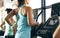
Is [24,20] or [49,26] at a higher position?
[24,20]

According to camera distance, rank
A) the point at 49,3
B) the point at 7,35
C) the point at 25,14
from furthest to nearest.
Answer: the point at 7,35 < the point at 49,3 < the point at 25,14

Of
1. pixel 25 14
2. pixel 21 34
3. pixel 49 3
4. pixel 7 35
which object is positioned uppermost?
pixel 49 3

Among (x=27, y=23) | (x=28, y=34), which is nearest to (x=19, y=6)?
(x=27, y=23)

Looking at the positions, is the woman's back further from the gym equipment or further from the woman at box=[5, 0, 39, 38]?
the gym equipment

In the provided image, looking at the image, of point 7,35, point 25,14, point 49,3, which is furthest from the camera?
point 7,35

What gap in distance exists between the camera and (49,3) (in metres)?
2.48

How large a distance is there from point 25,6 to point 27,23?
0.27 m

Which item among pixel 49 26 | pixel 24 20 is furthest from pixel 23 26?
pixel 49 26

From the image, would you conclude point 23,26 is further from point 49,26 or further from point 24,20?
point 49,26

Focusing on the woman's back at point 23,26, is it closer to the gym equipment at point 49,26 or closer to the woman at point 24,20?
the woman at point 24,20

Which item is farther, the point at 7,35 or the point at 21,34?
the point at 7,35

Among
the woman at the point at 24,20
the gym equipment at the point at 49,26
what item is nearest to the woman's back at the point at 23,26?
the woman at the point at 24,20

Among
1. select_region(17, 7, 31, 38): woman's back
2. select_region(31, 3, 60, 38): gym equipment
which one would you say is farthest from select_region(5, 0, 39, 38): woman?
select_region(31, 3, 60, 38): gym equipment

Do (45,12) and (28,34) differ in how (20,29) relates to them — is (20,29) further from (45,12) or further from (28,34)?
(45,12)
